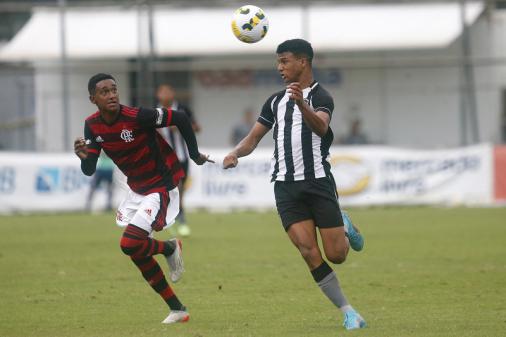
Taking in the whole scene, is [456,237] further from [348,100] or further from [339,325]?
[348,100]

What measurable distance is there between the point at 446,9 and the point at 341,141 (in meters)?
5.49

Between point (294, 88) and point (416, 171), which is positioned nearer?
point (294, 88)

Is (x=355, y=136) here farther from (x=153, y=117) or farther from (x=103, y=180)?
(x=153, y=117)

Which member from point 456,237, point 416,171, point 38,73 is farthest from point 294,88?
point 38,73

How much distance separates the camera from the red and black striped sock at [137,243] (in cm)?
885

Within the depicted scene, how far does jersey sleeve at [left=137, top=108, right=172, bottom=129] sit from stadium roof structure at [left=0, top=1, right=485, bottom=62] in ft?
65.5

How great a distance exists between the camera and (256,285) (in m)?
11.6

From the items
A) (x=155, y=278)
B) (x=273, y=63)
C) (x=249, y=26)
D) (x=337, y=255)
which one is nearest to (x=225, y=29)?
(x=273, y=63)

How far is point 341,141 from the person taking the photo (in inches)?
1097

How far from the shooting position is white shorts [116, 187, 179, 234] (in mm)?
9039

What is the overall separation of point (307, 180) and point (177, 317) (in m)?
1.76

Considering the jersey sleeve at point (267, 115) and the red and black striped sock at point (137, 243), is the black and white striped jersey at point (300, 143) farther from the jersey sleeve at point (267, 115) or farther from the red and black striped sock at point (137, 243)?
the red and black striped sock at point (137, 243)

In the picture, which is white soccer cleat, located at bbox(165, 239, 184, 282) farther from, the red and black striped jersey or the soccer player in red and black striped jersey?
the red and black striped jersey

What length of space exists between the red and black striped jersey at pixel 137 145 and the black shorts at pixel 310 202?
1.32 m
